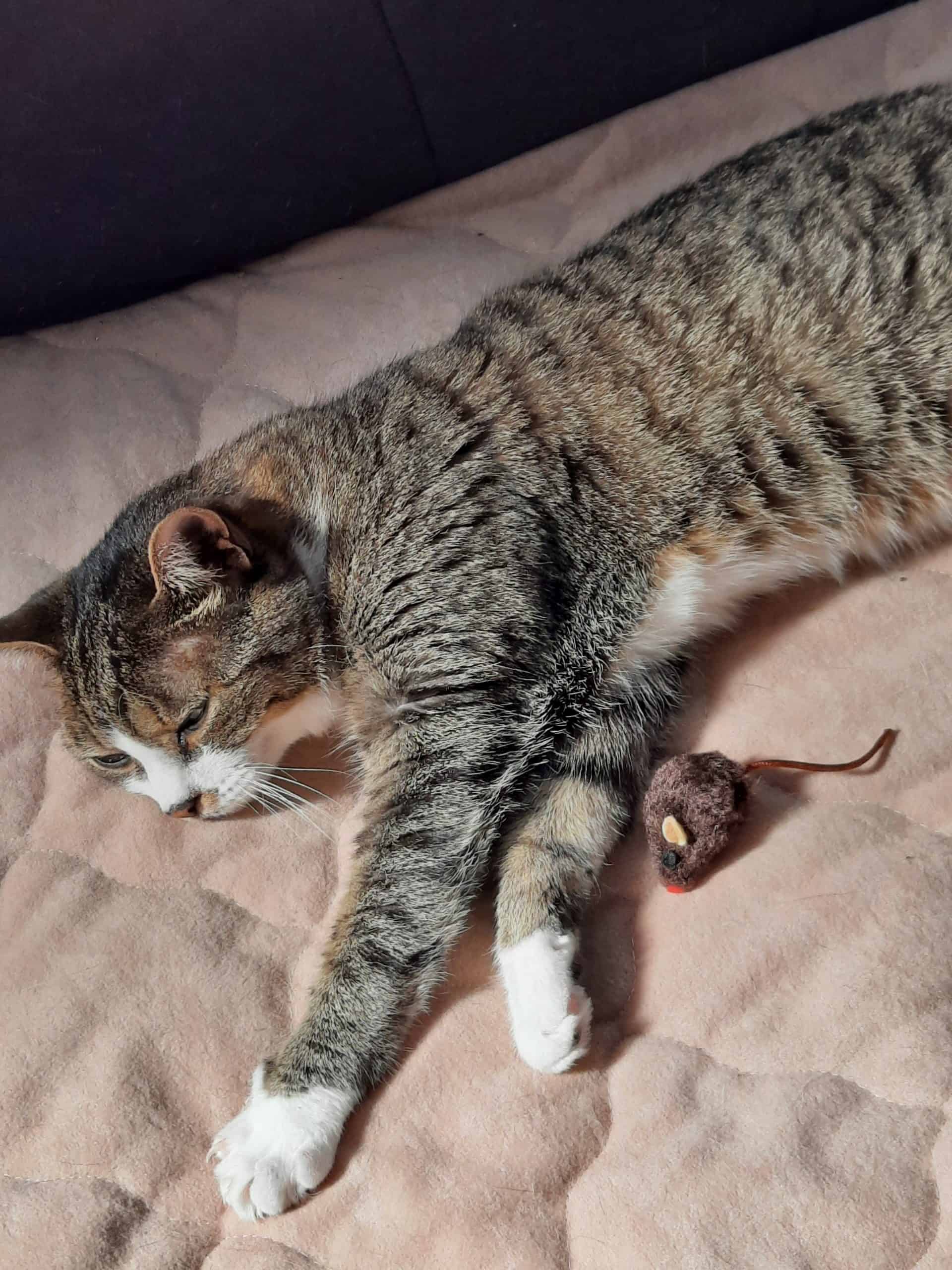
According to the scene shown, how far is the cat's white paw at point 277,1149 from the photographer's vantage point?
3.85ft

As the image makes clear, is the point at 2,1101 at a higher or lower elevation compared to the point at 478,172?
lower

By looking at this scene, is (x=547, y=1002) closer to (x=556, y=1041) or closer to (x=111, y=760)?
(x=556, y=1041)

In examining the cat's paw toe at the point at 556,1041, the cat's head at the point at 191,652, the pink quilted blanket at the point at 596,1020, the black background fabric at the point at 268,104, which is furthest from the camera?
the black background fabric at the point at 268,104

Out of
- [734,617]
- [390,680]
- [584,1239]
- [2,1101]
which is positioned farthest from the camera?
[734,617]

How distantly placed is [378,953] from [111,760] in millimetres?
466

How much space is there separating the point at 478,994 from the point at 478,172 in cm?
154

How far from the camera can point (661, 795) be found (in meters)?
Answer: 1.34

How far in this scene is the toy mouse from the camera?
4.25ft

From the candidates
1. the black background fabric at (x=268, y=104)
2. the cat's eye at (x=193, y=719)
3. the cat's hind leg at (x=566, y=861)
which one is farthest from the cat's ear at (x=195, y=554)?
the black background fabric at (x=268, y=104)

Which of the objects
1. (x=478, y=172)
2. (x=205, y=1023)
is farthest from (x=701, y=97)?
(x=205, y=1023)

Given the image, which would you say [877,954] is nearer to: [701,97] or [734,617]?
[734,617]

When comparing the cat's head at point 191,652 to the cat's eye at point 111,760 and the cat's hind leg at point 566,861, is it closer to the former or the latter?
the cat's eye at point 111,760

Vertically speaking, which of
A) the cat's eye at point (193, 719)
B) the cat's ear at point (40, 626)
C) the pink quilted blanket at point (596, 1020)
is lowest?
the pink quilted blanket at point (596, 1020)

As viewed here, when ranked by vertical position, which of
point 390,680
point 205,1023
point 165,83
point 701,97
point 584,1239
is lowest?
point 584,1239
